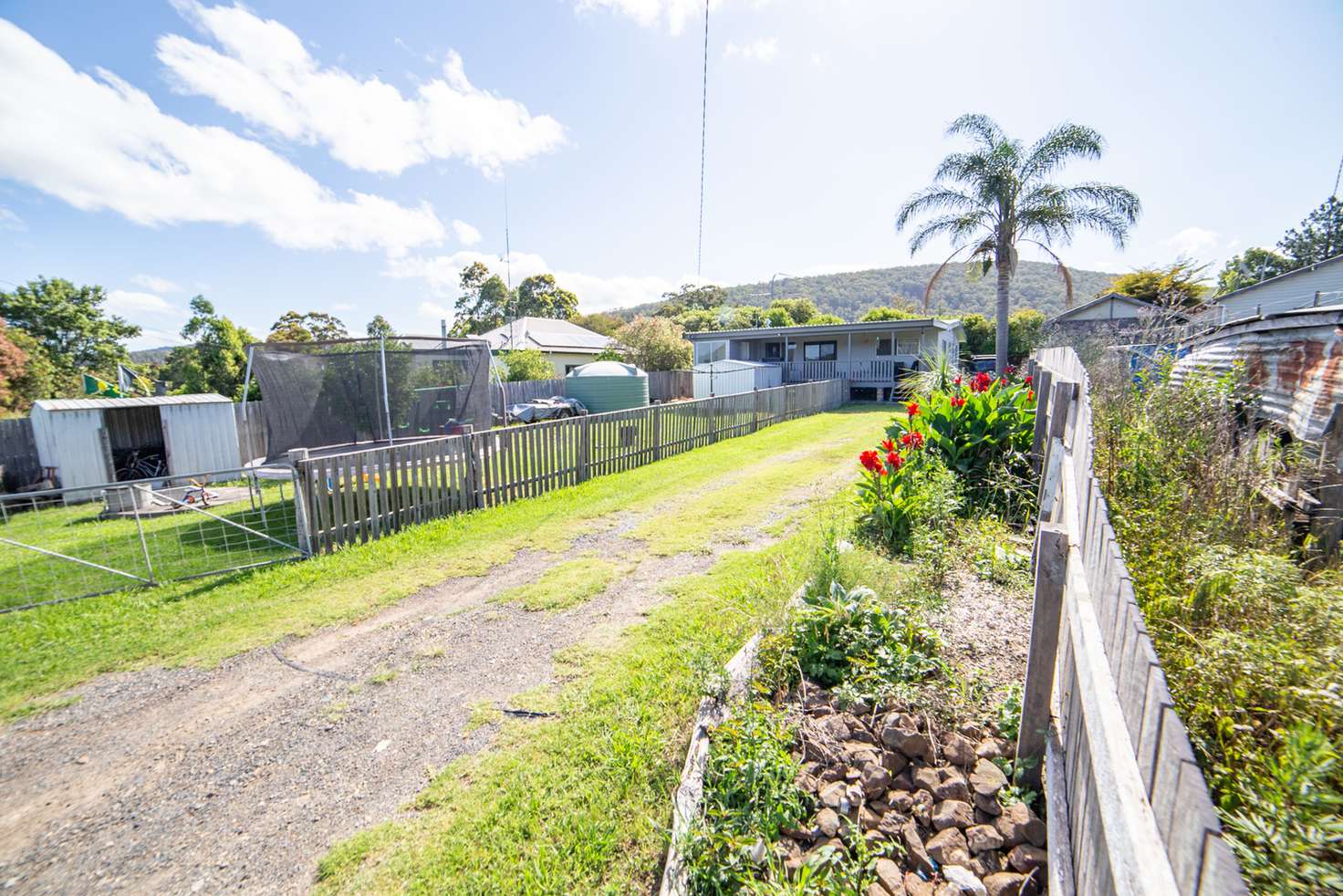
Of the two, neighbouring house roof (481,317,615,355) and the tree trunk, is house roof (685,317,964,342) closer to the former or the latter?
the tree trunk

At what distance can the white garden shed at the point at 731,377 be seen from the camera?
2253cm

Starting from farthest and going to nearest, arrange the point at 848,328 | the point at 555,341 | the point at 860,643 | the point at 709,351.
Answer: the point at 555,341, the point at 709,351, the point at 848,328, the point at 860,643

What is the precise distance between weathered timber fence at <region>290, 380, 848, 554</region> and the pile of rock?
5.70 m

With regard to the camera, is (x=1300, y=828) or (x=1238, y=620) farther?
(x=1238, y=620)

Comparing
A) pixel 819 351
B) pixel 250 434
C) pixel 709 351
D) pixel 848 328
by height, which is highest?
pixel 848 328

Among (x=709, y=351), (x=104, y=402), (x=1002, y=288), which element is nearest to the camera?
(x=104, y=402)

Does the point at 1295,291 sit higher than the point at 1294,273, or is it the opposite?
the point at 1294,273

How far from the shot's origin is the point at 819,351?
88.4 feet

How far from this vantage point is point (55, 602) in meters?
4.99

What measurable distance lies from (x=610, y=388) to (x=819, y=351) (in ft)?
38.3

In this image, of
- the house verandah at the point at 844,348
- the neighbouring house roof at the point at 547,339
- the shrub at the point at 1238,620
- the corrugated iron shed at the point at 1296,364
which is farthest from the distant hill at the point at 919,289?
the shrub at the point at 1238,620

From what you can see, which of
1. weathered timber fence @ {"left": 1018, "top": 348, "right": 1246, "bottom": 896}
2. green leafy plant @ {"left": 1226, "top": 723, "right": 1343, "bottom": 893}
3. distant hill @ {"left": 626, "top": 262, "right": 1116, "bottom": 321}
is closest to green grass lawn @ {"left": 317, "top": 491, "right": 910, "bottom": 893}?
weathered timber fence @ {"left": 1018, "top": 348, "right": 1246, "bottom": 896}

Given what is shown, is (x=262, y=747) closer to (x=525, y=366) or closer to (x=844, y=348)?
(x=525, y=366)

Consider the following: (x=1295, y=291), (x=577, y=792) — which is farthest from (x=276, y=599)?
(x=1295, y=291)
